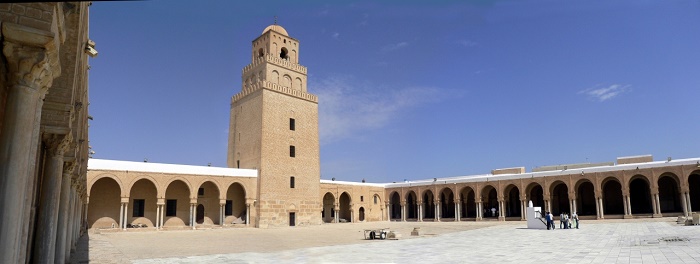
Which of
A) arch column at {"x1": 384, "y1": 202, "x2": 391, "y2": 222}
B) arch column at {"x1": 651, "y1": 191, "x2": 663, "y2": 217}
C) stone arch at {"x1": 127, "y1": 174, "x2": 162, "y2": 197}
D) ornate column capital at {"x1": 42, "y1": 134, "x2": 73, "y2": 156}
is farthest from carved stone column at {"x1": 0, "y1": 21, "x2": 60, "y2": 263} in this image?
arch column at {"x1": 384, "y1": 202, "x2": 391, "y2": 222}

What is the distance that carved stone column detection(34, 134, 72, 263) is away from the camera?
21.4 feet

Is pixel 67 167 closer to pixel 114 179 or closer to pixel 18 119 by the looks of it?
pixel 18 119

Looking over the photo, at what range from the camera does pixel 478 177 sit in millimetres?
36469

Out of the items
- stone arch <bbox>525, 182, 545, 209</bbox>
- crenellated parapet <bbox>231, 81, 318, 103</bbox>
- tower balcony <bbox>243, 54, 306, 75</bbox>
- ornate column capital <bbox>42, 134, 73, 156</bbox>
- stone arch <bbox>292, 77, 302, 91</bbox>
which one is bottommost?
stone arch <bbox>525, 182, 545, 209</bbox>

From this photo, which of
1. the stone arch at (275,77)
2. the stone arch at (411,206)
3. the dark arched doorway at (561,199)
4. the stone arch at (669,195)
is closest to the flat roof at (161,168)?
the stone arch at (275,77)

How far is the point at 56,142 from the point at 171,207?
910 inches

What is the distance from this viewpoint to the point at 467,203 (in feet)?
138

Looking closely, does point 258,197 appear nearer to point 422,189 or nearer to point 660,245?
point 422,189

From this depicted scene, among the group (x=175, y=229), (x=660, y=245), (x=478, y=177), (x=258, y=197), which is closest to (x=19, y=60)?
(x=660, y=245)

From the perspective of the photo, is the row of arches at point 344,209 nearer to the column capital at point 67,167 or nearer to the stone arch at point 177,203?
the stone arch at point 177,203

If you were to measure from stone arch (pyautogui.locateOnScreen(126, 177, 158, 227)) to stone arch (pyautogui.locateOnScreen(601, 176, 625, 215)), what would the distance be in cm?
3178

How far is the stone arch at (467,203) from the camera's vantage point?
3872cm

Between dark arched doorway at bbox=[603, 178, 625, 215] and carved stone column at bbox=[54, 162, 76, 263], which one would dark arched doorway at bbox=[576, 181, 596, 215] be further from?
carved stone column at bbox=[54, 162, 76, 263]

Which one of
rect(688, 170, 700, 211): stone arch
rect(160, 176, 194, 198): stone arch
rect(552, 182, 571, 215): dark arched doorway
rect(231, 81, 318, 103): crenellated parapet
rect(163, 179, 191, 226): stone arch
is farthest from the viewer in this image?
rect(552, 182, 571, 215): dark arched doorway
